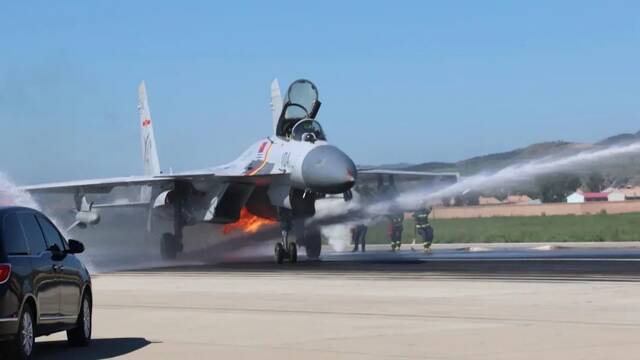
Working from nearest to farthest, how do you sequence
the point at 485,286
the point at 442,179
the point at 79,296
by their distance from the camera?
the point at 79,296, the point at 485,286, the point at 442,179

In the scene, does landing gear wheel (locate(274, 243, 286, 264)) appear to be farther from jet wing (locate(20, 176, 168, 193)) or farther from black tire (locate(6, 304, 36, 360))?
black tire (locate(6, 304, 36, 360))

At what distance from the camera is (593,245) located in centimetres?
4491

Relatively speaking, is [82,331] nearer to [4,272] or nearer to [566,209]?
[4,272]

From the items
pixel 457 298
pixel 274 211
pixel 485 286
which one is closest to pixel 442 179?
pixel 274 211

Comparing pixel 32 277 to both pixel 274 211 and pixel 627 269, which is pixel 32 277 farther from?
pixel 274 211

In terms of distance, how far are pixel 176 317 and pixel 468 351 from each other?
6.03 m

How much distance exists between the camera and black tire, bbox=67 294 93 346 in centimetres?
1349

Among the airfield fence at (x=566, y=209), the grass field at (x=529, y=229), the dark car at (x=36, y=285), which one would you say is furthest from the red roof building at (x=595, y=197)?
the dark car at (x=36, y=285)

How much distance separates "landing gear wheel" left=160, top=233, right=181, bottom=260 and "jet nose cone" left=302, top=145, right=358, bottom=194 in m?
6.95

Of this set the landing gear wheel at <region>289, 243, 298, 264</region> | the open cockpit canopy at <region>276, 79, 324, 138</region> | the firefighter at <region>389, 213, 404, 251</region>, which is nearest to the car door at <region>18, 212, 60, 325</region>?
the landing gear wheel at <region>289, 243, 298, 264</region>

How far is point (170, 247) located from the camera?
3847 cm

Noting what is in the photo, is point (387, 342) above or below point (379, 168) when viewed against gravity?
below

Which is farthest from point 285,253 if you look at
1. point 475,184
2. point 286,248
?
point 475,184

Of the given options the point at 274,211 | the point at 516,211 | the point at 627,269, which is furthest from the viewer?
the point at 516,211
